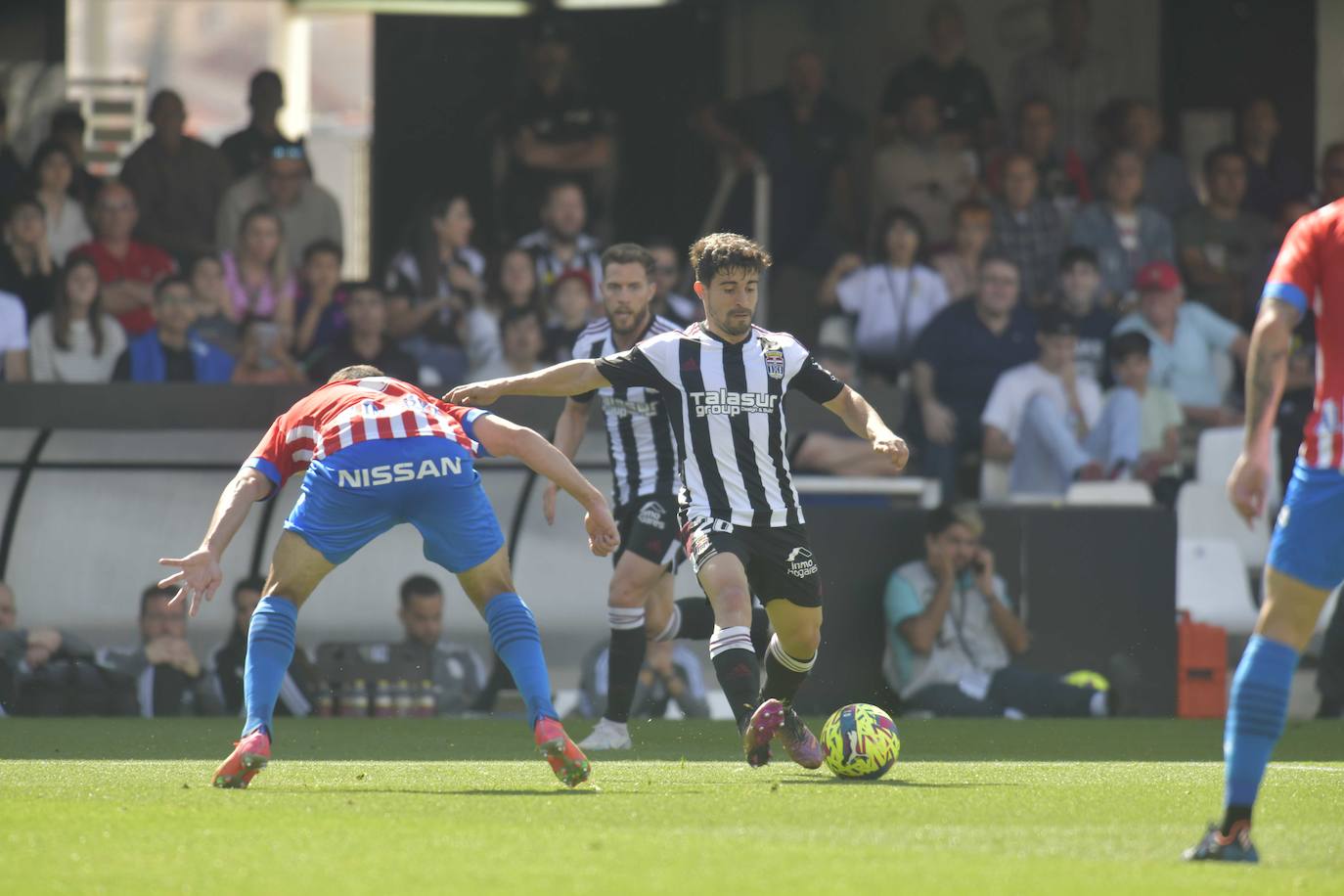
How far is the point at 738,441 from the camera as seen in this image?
307 inches

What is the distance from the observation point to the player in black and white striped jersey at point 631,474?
30.8ft

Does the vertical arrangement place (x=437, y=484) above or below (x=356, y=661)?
above

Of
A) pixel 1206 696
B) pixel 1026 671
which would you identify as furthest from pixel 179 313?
pixel 1206 696

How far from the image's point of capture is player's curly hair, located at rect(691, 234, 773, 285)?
7.67 m

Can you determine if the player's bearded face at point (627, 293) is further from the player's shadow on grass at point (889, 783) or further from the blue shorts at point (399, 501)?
the player's shadow on grass at point (889, 783)

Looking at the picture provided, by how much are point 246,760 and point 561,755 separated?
3.42 ft

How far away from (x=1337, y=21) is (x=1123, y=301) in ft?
13.9

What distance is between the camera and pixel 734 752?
8961 mm

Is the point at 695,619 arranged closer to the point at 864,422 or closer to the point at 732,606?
the point at 732,606

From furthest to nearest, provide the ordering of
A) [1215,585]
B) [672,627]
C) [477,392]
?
[1215,585] → [672,627] → [477,392]

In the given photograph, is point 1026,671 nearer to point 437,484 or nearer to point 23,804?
point 437,484

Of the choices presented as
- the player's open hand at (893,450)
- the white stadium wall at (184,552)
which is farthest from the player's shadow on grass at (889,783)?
the white stadium wall at (184,552)

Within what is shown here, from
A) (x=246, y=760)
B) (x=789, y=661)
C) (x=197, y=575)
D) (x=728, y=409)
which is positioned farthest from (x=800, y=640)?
(x=197, y=575)

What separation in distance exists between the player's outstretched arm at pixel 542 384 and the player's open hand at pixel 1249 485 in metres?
2.99
